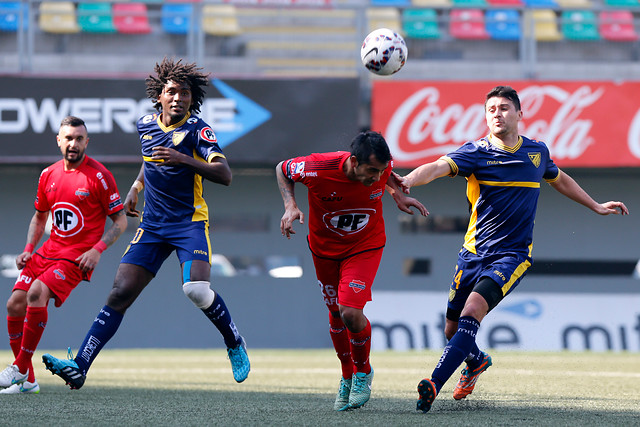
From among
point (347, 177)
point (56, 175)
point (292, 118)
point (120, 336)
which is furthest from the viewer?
point (120, 336)

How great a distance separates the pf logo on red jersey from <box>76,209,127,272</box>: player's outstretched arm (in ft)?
0.72

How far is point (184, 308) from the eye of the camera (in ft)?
49.0

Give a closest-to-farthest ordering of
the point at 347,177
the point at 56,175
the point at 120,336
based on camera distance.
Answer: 1. the point at 347,177
2. the point at 56,175
3. the point at 120,336

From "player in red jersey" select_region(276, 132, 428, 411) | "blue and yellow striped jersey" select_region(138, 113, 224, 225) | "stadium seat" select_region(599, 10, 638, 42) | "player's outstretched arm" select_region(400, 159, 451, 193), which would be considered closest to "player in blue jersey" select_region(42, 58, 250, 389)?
"blue and yellow striped jersey" select_region(138, 113, 224, 225)

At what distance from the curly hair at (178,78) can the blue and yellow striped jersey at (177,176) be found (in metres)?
0.32

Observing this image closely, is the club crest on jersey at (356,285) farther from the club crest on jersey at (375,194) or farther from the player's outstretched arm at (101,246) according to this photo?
the player's outstretched arm at (101,246)

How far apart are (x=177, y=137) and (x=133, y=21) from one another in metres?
9.53

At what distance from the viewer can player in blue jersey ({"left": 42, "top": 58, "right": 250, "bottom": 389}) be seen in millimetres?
6246

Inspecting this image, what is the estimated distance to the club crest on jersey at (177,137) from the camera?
644 centimetres

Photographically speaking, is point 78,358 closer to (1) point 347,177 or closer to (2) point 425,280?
(1) point 347,177

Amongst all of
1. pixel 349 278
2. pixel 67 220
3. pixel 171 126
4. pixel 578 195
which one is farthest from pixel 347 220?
pixel 67 220

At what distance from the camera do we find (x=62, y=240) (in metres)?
7.23

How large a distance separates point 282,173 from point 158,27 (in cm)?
1008

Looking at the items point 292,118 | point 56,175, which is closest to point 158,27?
point 292,118
